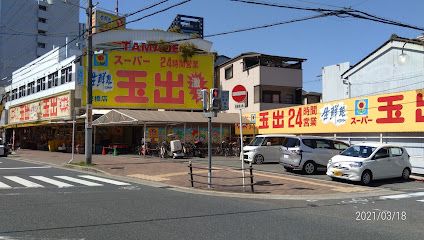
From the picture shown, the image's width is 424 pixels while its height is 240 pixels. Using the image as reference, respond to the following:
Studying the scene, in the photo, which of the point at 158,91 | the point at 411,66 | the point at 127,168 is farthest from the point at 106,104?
the point at 411,66

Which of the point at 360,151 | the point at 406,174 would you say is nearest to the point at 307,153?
the point at 360,151

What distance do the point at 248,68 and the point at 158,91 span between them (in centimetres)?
835

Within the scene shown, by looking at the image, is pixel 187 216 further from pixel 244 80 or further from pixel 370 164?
pixel 244 80

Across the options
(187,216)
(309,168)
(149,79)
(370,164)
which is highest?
(149,79)

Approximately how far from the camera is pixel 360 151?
682 inches

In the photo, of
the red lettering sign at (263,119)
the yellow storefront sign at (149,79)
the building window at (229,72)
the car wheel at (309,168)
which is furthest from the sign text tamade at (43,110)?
the car wheel at (309,168)

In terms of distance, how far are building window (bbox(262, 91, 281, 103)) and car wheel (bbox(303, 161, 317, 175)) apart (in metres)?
19.7

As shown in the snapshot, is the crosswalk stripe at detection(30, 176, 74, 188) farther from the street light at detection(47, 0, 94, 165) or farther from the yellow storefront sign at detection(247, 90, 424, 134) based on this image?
the yellow storefront sign at detection(247, 90, 424, 134)

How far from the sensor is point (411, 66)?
2870cm

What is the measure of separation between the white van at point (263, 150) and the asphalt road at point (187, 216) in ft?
40.9

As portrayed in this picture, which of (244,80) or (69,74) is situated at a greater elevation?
(69,74)

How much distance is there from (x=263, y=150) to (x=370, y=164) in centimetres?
960

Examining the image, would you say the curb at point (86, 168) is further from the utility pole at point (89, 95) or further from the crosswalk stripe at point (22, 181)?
the crosswalk stripe at point (22, 181)

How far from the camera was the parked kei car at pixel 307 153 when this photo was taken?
19.7 meters
